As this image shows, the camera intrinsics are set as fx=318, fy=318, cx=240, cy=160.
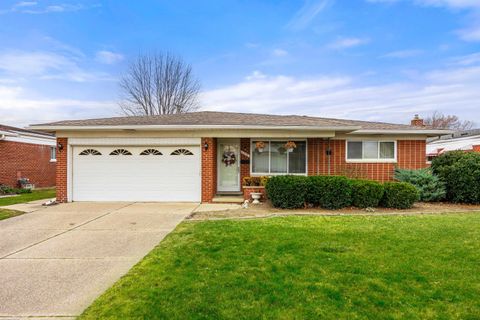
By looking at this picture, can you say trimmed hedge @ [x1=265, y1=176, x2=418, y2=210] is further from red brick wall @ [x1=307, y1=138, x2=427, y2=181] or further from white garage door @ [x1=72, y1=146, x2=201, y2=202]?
white garage door @ [x1=72, y1=146, x2=201, y2=202]

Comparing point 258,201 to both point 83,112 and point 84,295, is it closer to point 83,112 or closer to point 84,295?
point 84,295

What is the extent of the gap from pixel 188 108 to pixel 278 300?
2804 cm

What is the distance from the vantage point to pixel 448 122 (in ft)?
148

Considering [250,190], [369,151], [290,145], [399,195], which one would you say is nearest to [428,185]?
[399,195]

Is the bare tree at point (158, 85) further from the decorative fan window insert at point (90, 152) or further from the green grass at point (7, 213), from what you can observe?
the green grass at point (7, 213)

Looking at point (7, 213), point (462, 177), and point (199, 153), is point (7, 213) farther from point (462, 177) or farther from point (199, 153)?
point (462, 177)

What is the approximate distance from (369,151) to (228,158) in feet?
18.6

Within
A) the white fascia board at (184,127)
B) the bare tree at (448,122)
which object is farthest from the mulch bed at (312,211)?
the bare tree at (448,122)

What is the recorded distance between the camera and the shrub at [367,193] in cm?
988

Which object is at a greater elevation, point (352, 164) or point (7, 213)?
point (352, 164)

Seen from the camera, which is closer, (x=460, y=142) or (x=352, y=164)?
(x=352, y=164)

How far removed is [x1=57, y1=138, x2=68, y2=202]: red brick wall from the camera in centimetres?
1185

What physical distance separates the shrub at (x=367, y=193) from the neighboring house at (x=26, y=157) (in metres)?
17.5

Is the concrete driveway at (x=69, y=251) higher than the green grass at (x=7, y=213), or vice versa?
the green grass at (x=7, y=213)
